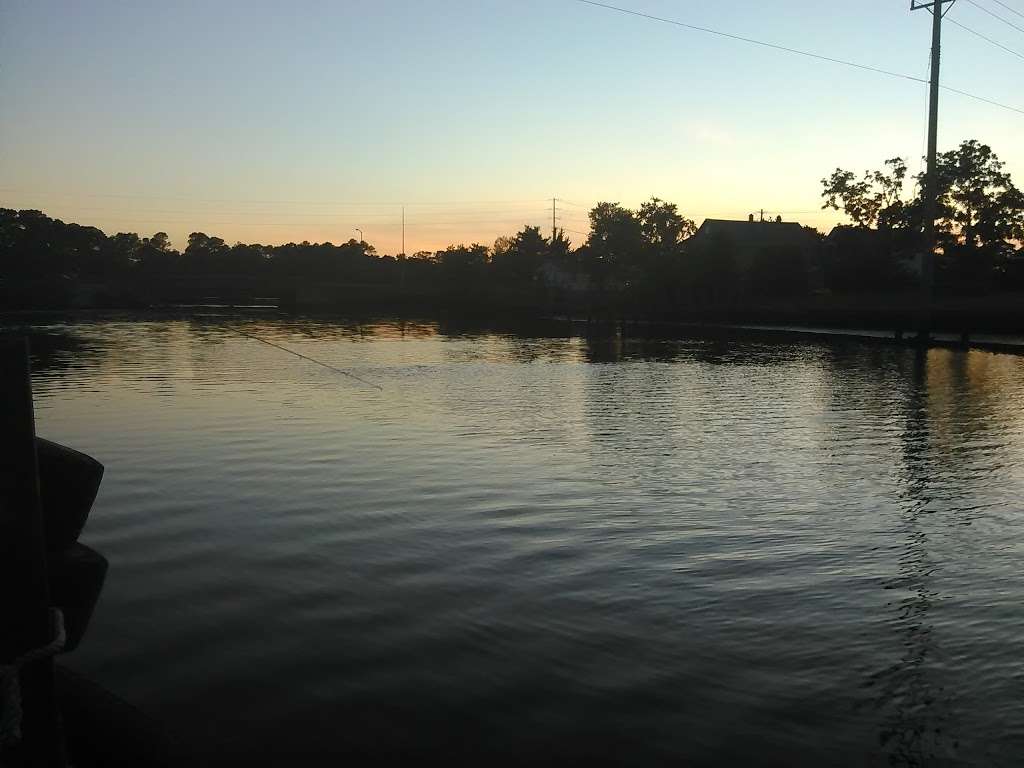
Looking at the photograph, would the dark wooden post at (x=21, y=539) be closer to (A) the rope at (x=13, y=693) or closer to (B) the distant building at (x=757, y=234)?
(A) the rope at (x=13, y=693)

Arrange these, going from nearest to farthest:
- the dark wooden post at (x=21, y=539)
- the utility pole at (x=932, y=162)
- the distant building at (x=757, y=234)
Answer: the dark wooden post at (x=21, y=539), the utility pole at (x=932, y=162), the distant building at (x=757, y=234)

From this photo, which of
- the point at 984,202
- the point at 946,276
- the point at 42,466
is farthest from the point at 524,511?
the point at 984,202

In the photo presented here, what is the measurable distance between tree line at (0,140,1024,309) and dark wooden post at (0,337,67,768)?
9.93 metres

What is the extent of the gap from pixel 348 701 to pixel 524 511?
193 inches

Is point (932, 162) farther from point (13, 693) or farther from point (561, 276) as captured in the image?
point (561, 276)

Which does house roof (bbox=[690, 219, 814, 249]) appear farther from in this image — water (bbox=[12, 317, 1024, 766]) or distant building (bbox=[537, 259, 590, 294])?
water (bbox=[12, 317, 1024, 766])

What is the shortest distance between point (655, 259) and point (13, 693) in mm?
95338

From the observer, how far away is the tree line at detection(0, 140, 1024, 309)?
227 ft

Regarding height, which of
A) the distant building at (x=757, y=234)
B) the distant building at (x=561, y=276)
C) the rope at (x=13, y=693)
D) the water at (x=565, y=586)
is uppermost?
the distant building at (x=757, y=234)

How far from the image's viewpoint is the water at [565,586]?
4742 mm

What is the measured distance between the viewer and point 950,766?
429 cm

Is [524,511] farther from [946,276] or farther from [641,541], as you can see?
[946,276]

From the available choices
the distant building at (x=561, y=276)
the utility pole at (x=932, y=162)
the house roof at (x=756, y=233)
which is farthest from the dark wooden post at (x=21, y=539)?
the distant building at (x=561, y=276)

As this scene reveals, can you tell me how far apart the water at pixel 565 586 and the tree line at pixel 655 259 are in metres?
5.48
